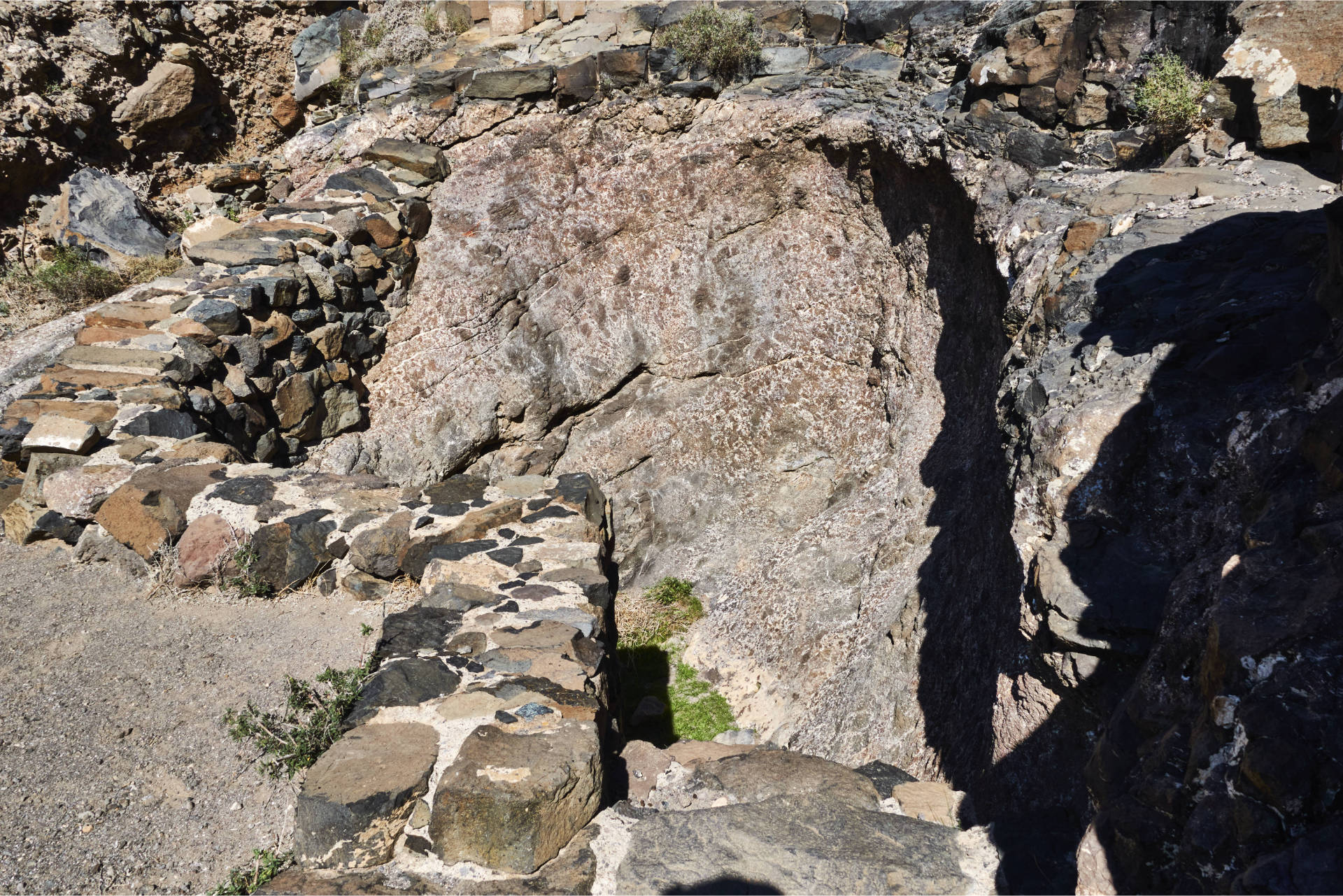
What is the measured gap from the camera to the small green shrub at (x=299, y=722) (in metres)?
2.38

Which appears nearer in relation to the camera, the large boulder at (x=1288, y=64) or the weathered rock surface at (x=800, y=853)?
the weathered rock surface at (x=800, y=853)

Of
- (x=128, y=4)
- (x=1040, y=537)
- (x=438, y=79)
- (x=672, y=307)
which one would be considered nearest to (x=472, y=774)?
(x=1040, y=537)

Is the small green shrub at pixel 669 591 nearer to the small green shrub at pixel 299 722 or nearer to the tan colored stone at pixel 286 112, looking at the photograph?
the small green shrub at pixel 299 722

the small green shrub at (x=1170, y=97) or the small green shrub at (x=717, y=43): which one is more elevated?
the small green shrub at (x=717, y=43)

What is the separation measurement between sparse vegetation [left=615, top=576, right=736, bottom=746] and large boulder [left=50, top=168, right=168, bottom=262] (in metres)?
3.97

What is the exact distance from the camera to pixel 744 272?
6020mm

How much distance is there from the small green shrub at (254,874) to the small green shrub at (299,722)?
28 centimetres

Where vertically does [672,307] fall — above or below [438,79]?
below

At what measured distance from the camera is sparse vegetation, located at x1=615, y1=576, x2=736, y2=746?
4.67m

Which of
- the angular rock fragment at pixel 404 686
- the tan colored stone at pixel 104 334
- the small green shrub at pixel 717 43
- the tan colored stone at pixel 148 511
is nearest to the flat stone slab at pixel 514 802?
the angular rock fragment at pixel 404 686

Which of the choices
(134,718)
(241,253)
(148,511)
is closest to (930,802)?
(134,718)

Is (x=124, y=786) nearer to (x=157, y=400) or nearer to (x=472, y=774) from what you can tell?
(x=472, y=774)

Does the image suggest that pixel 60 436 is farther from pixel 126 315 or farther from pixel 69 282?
pixel 69 282

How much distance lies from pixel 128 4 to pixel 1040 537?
7133mm
